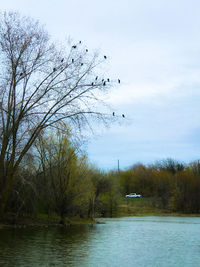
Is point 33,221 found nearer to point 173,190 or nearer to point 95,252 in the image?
point 95,252

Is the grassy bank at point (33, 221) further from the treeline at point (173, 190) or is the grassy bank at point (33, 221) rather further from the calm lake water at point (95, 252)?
the treeline at point (173, 190)

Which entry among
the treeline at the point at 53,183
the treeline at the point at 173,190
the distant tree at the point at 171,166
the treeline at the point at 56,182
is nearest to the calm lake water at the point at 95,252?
the treeline at the point at 53,183

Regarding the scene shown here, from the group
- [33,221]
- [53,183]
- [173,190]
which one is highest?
[173,190]

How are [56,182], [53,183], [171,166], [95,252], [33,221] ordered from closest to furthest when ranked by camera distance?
[95,252] → [33,221] → [53,183] → [56,182] → [171,166]

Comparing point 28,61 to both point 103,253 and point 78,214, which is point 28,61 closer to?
point 103,253

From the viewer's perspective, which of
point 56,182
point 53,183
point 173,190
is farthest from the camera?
point 173,190

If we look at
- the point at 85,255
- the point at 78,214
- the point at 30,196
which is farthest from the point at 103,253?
the point at 78,214

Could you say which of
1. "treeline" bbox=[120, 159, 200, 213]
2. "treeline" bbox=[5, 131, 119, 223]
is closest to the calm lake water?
"treeline" bbox=[5, 131, 119, 223]

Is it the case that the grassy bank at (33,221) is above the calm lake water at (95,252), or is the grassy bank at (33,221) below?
above

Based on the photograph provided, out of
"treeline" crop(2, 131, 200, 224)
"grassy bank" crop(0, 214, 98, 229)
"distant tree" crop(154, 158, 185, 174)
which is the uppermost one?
"distant tree" crop(154, 158, 185, 174)

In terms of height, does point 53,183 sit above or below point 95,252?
above

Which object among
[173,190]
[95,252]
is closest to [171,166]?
[173,190]

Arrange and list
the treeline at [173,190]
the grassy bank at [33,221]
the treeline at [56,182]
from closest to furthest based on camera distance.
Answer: the grassy bank at [33,221]
the treeline at [56,182]
the treeline at [173,190]

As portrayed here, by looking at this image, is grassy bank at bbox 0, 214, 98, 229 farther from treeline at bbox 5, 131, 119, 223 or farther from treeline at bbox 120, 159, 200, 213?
treeline at bbox 120, 159, 200, 213
